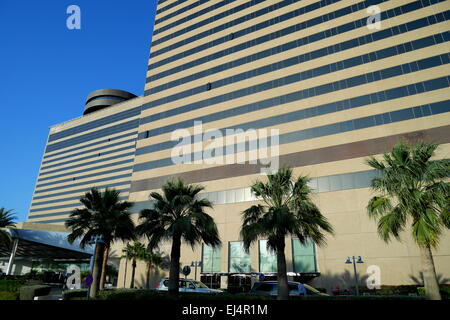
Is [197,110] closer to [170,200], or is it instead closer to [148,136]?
[148,136]

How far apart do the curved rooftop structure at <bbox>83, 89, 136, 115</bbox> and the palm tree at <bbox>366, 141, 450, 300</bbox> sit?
126424 mm

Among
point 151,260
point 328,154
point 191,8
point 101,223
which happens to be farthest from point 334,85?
point 151,260

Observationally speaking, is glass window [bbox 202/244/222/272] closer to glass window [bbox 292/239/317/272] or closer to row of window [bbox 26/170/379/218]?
row of window [bbox 26/170/379/218]

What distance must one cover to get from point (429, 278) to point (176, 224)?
47.1 ft

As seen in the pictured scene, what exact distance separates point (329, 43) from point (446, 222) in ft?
93.4

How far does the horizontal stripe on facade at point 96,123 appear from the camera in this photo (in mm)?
105750

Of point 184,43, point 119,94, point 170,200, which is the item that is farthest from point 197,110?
point 119,94

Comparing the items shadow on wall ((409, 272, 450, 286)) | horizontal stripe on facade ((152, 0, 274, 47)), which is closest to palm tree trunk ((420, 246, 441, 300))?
shadow on wall ((409, 272, 450, 286))

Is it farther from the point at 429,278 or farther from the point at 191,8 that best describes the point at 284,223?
the point at 191,8

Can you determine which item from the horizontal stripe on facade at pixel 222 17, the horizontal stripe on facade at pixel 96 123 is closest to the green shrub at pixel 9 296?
the horizontal stripe on facade at pixel 222 17

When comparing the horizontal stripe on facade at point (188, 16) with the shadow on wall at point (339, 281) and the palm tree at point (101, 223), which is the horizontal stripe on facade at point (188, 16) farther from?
the shadow on wall at point (339, 281)

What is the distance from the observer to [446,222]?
15609mm

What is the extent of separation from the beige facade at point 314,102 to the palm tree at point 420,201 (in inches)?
552

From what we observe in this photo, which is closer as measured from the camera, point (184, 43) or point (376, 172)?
point (376, 172)
